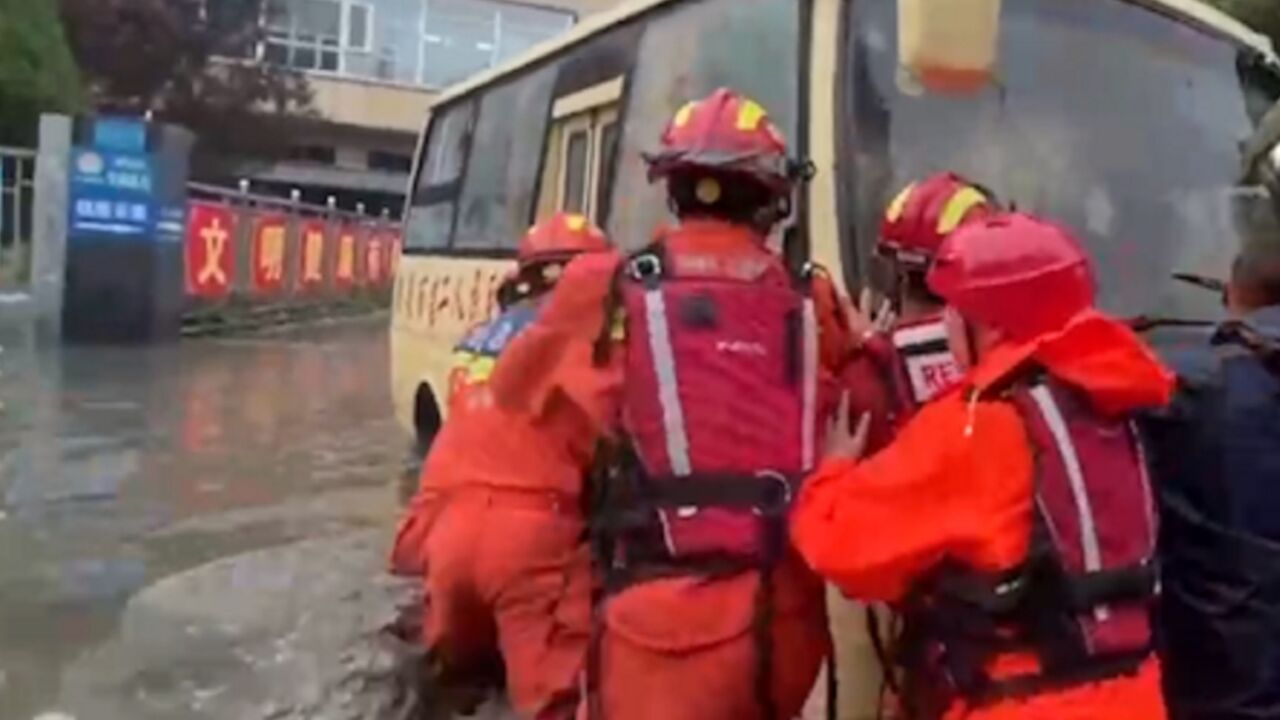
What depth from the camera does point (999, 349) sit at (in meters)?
3.19

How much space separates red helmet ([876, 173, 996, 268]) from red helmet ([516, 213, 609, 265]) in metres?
1.88

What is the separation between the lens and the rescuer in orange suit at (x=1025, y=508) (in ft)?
10.1

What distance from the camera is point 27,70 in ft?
90.5

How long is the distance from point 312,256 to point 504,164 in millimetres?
19173

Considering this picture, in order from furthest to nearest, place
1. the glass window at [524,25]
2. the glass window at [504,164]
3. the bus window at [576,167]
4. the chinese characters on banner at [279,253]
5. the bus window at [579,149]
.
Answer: the glass window at [524,25]
the chinese characters on banner at [279,253]
the glass window at [504,164]
the bus window at [576,167]
the bus window at [579,149]

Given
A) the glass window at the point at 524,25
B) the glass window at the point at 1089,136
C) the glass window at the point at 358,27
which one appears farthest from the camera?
the glass window at the point at 524,25

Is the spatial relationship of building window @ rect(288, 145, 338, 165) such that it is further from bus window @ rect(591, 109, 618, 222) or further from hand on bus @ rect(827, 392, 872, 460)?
hand on bus @ rect(827, 392, 872, 460)

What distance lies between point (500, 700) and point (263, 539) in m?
4.11

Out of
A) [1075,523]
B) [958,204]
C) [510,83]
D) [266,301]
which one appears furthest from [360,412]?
[1075,523]

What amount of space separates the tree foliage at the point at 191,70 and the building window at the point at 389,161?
11.0 m

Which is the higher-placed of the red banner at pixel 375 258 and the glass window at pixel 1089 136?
the glass window at pixel 1089 136

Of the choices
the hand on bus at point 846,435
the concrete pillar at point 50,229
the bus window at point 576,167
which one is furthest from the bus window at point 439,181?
the concrete pillar at point 50,229

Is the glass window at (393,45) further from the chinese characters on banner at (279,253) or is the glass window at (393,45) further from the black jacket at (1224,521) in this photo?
the black jacket at (1224,521)

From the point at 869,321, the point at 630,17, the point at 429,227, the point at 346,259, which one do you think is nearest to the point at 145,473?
the point at 429,227
